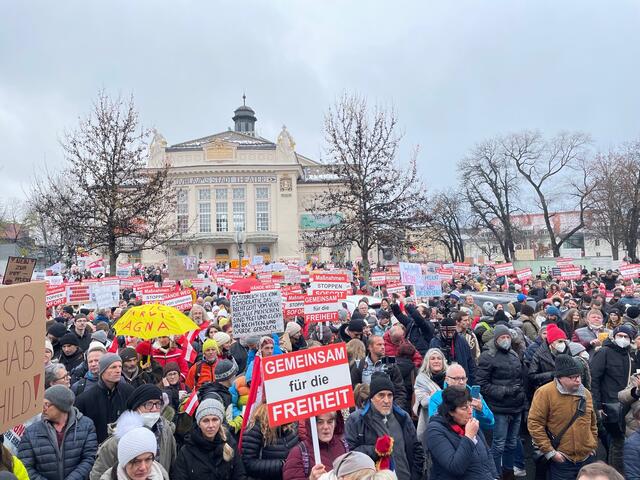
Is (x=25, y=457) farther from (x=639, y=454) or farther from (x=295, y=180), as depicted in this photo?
(x=295, y=180)

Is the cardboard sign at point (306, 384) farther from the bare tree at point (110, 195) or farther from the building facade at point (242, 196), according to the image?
the building facade at point (242, 196)

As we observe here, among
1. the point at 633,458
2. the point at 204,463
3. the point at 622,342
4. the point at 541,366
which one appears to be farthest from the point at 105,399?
the point at 622,342

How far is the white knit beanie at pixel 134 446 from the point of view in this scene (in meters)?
3.29

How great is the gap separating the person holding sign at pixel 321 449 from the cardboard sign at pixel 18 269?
21.1 feet

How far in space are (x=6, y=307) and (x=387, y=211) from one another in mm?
20697

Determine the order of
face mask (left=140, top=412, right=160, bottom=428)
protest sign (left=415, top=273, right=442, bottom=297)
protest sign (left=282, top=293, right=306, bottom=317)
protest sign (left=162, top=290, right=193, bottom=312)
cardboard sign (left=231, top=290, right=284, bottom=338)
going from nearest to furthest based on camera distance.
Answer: face mask (left=140, top=412, right=160, bottom=428) < cardboard sign (left=231, top=290, right=284, bottom=338) < protest sign (left=282, top=293, right=306, bottom=317) < protest sign (left=162, top=290, right=193, bottom=312) < protest sign (left=415, top=273, right=442, bottom=297)

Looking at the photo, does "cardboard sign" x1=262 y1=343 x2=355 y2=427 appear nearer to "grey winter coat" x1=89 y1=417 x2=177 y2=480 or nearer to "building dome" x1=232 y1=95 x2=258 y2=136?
"grey winter coat" x1=89 y1=417 x2=177 y2=480

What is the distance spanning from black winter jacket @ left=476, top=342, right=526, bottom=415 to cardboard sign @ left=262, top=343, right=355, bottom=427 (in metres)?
2.50

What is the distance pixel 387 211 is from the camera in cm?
2333

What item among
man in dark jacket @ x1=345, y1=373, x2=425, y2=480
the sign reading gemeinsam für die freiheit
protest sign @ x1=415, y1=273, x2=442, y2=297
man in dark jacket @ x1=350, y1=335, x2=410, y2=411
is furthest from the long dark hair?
the sign reading gemeinsam für die freiheit

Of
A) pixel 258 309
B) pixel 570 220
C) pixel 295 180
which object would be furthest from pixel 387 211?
pixel 570 220

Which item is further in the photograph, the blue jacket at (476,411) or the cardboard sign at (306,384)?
the blue jacket at (476,411)

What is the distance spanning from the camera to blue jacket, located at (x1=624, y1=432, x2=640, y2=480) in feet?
12.2

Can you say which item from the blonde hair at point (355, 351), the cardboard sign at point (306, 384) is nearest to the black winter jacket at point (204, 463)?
the cardboard sign at point (306, 384)
